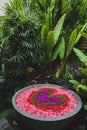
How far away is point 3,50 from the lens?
14.2 feet

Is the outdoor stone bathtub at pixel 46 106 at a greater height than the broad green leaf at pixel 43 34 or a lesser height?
lesser

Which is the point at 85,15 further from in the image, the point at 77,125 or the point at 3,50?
the point at 77,125

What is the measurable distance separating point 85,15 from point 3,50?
5.40 ft

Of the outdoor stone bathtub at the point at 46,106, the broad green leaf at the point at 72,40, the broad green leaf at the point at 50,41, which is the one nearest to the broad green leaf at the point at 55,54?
the broad green leaf at the point at 50,41

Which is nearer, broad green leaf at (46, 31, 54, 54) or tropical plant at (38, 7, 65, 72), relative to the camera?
broad green leaf at (46, 31, 54, 54)

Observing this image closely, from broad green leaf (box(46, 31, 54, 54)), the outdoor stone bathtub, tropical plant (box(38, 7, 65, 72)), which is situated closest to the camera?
the outdoor stone bathtub

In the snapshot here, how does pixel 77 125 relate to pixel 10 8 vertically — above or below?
below

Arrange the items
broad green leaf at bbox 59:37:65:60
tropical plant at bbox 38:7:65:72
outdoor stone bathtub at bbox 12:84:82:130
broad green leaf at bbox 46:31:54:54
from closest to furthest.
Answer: outdoor stone bathtub at bbox 12:84:82:130
broad green leaf at bbox 46:31:54:54
tropical plant at bbox 38:7:65:72
broad green leaf at bbox 59:37:65:60

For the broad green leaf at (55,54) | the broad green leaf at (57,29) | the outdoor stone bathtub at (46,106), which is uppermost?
the broad green leaf at (57,29)

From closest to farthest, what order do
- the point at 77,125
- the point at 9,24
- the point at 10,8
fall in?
the point at 77,125 → the point at 9,24 → the point at 10,8

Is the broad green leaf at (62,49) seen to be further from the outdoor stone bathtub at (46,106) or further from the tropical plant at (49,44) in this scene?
the outdoor stone bathtub at (46,106)

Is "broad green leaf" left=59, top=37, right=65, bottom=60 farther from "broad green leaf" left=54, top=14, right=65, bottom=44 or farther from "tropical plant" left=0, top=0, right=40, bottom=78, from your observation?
"tropical plant" left=0, top=0, right=40, bottom=78

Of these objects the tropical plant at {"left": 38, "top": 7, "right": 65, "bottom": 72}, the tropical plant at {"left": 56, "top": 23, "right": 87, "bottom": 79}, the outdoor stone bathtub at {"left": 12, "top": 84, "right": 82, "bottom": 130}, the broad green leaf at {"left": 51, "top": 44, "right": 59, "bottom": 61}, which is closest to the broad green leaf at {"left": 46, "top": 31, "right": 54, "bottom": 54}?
the tropical plant at {"left": 38, "top": 7, "right": 65, "bottom": 72}

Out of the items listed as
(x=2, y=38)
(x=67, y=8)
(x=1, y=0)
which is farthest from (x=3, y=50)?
(x=1, y=0)
